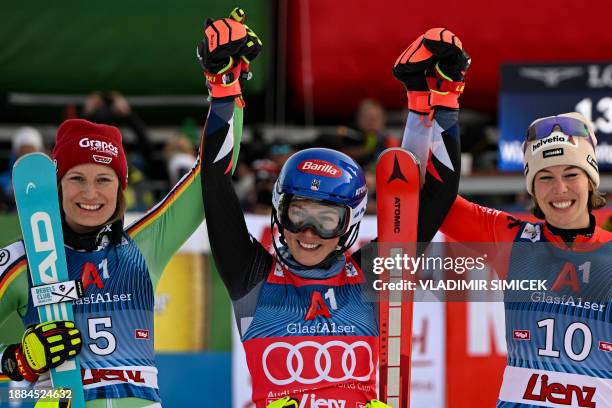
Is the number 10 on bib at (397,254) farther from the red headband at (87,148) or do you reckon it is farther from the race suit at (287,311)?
the red headband at (87,148)

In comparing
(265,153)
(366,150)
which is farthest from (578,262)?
(265,153)

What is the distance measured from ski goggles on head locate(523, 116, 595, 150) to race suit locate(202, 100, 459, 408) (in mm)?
1084

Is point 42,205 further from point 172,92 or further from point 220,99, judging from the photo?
point 172,92

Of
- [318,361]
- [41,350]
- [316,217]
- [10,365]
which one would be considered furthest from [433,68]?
[10,365]

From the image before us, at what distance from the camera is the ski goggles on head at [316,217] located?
511 cm

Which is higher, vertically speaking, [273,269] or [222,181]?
[222,181]

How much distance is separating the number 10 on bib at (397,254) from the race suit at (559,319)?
1.55 ft

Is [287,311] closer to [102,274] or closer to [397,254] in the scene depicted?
[397,254]

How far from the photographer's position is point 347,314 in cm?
516

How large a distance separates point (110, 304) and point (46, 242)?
41 centimetres

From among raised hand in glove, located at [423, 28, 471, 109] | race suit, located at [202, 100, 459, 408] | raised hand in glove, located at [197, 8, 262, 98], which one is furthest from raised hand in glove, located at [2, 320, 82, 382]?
raised hand in glove, located at [423, 28, 471, 109]

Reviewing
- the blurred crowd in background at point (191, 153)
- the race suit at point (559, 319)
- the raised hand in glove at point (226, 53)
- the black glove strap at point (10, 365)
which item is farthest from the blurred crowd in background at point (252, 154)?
the black glove strap at point (10, 365)

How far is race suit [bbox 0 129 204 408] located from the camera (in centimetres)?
509

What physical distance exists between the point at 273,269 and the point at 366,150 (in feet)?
14.8
